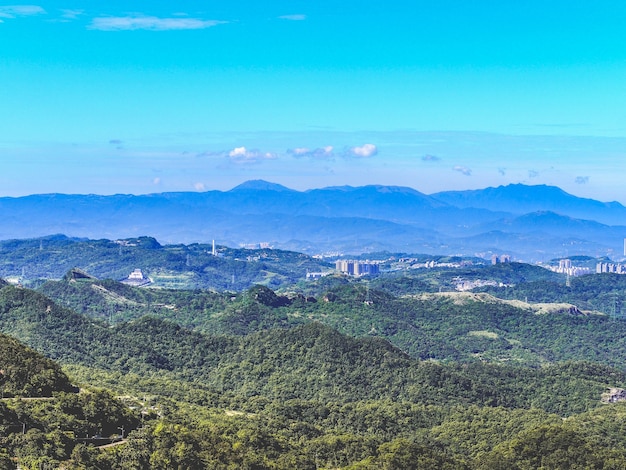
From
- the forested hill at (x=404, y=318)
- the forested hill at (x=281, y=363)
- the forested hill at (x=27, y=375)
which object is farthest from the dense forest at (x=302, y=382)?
the forested hill at (x=404, y=318)

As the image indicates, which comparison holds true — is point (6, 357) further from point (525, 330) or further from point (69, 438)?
point (525, 330)

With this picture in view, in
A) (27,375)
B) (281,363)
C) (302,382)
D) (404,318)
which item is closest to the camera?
(27,375)

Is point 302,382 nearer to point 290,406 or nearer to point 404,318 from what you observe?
point 290,406

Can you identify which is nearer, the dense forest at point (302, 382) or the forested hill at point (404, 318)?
the dense forest at point (302, 382)

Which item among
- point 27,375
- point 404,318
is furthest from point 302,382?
point 404,318

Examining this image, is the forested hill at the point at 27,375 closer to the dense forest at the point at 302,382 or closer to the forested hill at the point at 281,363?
the dense forest at the point at 302,382

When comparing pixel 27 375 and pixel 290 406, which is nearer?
pixel 27 375

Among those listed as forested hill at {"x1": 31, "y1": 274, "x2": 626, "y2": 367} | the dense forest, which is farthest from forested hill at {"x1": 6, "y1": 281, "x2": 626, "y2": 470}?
forested hill at {"x1": 31, "y1": 274, "x2": 626, "y2": 367}

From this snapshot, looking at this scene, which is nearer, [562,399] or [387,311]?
[562,399]

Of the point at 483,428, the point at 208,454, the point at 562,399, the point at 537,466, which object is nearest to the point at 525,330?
the point at 562,399
